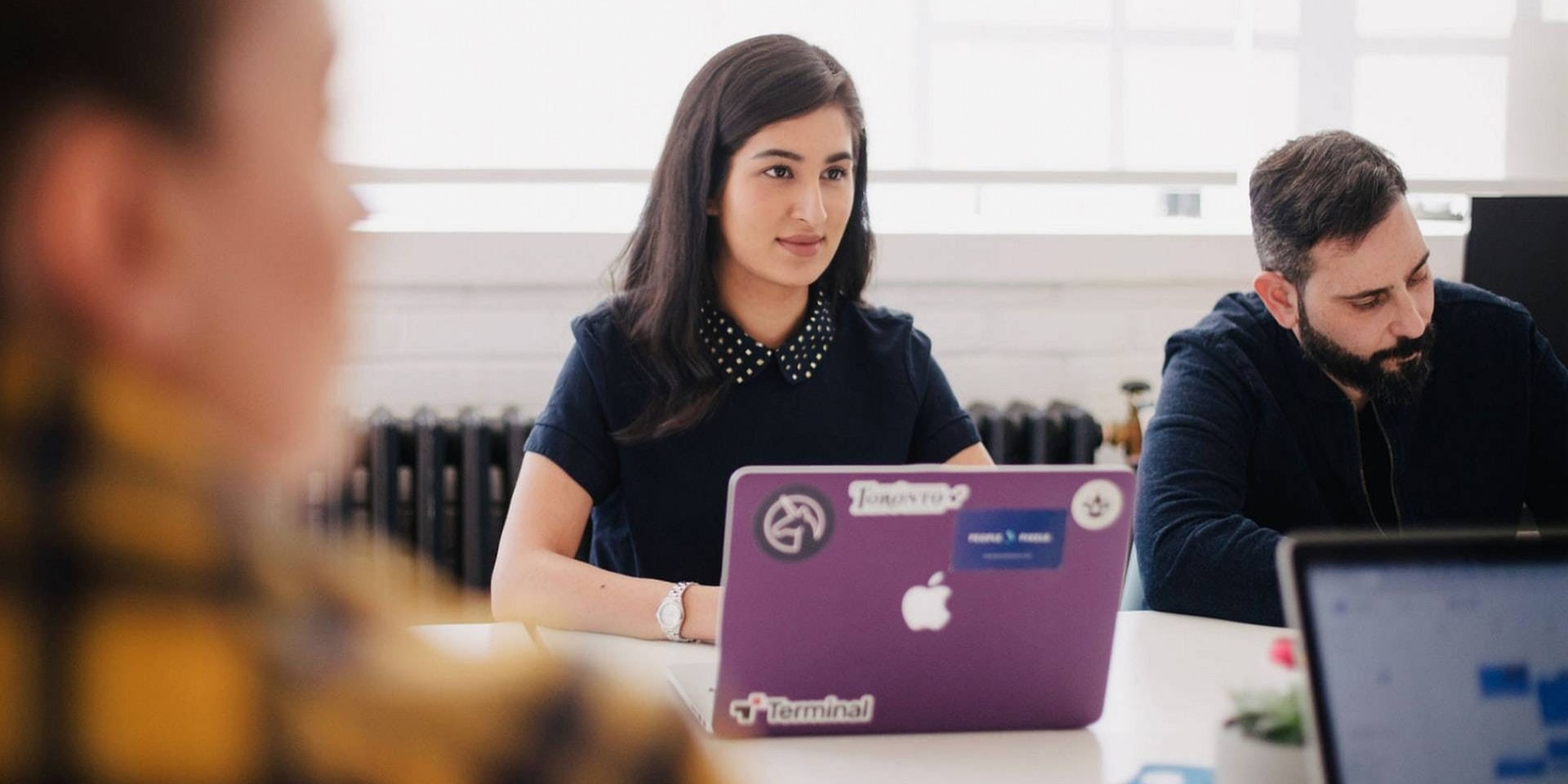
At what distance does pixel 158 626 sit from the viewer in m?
0.23

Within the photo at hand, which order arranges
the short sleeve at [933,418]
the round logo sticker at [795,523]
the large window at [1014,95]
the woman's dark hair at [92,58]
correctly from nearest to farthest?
the woman's dark hair at [92,58] < the round logo sticker at [795,523] < the short sleeve at [933,418] < the large window at [1014,95]

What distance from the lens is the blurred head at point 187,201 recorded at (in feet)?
0.74

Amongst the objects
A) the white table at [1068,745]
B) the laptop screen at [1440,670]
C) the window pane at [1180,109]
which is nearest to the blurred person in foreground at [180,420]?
the laptop screen at [1440,670]

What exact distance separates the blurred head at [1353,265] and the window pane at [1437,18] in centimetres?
126

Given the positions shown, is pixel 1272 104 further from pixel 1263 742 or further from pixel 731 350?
Answer: pixel 1263 742

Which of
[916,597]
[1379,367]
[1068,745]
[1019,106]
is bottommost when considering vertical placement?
[1068,745]

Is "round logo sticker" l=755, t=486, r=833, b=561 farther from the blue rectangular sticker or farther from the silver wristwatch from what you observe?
the silver wristwatch

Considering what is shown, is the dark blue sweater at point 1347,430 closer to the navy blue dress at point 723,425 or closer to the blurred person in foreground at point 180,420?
the navy blue dress at point 723,425

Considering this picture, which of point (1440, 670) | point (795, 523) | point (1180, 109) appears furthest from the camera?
point (1180, 109)

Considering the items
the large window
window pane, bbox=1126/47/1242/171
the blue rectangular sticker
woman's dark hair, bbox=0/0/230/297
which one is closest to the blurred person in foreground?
woman's dark hair, bbox=0/0/230/297

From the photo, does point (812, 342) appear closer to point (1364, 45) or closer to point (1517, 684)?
point (1517, 684)

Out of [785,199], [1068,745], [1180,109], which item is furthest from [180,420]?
[1180,109]

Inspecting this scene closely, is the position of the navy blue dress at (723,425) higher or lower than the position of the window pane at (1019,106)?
lower

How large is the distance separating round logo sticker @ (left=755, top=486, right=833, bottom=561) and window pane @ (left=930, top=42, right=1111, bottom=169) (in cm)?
188
